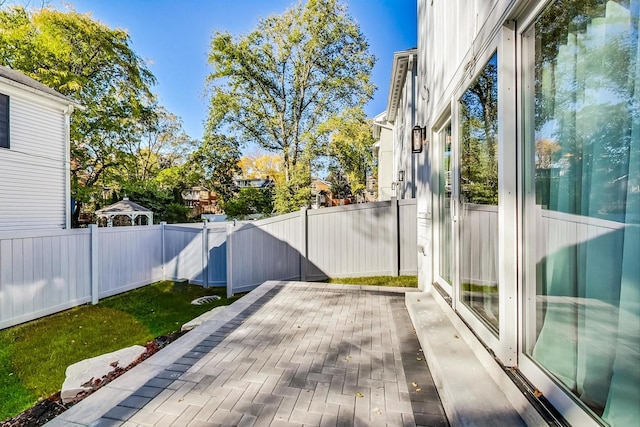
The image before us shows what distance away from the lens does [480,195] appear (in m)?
2.36

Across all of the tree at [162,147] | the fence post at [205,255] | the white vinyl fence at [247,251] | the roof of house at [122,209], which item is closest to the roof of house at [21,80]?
the roof of house at [122,209]

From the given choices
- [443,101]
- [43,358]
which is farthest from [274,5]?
[43,358]

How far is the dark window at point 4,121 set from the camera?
729 cm

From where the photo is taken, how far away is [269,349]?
2834 millimetres

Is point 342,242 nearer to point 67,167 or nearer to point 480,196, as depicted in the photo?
point 480,196

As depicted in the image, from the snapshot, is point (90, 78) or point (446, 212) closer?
point (446, 212)

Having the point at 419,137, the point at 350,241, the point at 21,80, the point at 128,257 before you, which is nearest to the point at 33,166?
the point at 21,80

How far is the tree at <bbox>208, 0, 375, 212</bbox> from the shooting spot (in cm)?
1572

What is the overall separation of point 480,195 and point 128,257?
6.99 metres

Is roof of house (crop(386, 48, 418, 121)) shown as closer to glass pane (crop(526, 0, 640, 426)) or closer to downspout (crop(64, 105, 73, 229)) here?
glass pane (crop(526, 0, 640, 426))

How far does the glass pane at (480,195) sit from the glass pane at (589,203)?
451mm

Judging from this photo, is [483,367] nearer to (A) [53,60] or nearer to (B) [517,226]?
(B) [517,226]

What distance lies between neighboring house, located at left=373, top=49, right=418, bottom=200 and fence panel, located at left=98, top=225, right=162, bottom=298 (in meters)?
6.39

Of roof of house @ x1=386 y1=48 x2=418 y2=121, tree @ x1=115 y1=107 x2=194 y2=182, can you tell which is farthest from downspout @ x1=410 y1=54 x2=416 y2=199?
tree @ x1=115 y1=107 x2=194 y2=182
